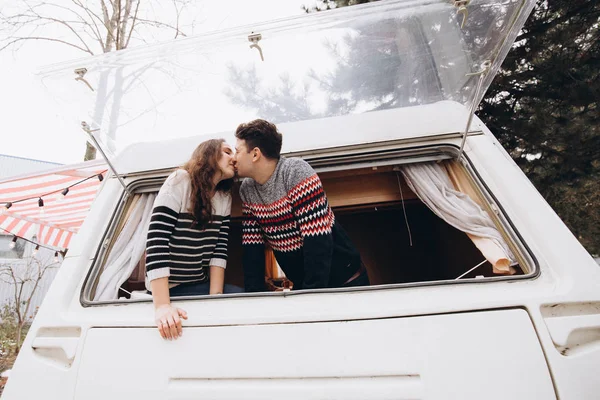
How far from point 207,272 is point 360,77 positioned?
5.16 ft

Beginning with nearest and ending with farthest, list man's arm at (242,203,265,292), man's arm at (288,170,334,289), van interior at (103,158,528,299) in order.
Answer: man's arm at (288,170,334,289), man's arm at (242,203,265,292), van interior at (103,158,528,299)

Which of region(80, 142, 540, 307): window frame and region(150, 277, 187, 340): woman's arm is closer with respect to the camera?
region(150, 277, 187, 340): woman's arm

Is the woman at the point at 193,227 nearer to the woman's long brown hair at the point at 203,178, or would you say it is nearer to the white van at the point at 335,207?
the woman's long brown hair at the point at 203,178

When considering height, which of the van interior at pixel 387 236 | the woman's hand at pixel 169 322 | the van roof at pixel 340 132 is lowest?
the woman's hand at pixel 169 322

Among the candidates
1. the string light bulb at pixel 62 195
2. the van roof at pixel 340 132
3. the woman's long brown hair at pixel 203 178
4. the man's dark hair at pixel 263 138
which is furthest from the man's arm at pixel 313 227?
the string light bulb at pixel 62 195

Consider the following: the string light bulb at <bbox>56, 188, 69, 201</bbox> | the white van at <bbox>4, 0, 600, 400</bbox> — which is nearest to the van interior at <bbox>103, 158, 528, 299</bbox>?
the white van at <bbox>4, 0, 600, 400</bbox>

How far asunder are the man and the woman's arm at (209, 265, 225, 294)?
0.16m

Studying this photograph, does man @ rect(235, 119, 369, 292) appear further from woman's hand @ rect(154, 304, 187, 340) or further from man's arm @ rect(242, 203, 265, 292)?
woman's hand @ rect(154, 304, 187, 340)

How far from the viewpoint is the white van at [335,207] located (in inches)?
44.3

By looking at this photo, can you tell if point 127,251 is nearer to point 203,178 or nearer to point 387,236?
point 203,178

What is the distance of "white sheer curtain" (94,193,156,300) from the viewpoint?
1.81 m

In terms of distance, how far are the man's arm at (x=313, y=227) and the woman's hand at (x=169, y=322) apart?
0.65 metres

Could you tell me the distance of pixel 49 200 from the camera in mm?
4949

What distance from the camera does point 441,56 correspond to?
198cm
